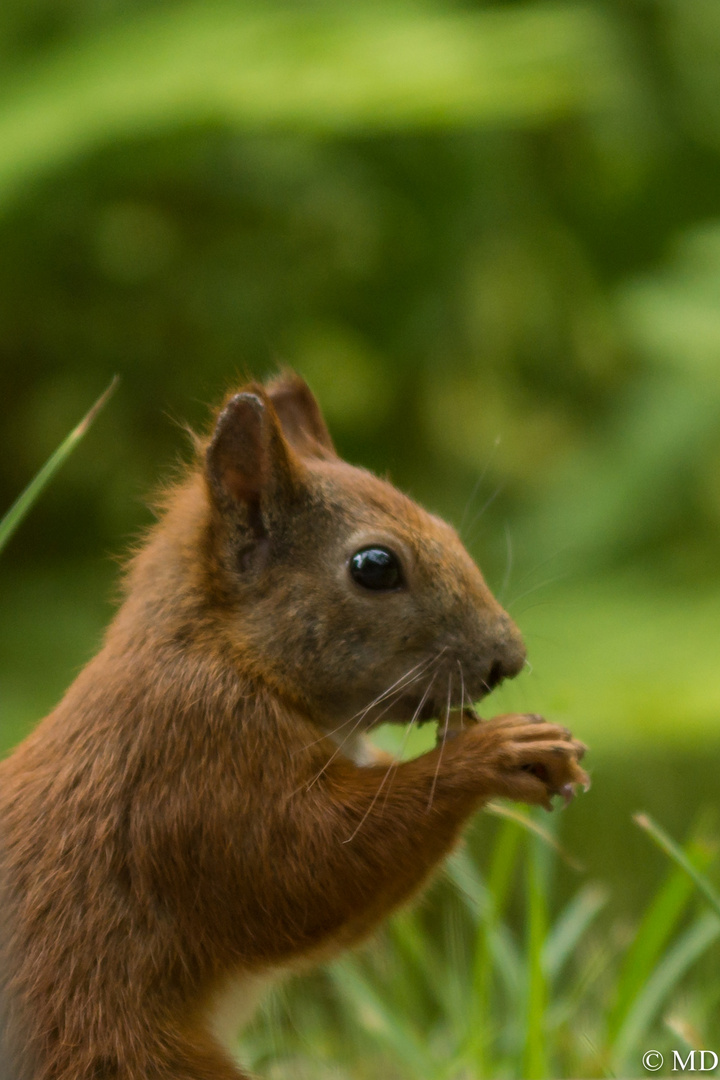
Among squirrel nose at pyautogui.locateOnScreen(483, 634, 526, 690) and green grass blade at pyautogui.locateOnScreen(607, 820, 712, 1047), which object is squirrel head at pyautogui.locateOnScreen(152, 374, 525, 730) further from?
green grass blade at pyautogui.locateOnScreen(607, 820, 712, 1047)

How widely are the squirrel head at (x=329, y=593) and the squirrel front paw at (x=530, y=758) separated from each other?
10 centimetres

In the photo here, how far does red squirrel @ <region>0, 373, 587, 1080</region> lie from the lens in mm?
1996

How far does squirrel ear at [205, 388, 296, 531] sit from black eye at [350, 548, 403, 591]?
161mm

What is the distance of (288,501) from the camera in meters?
2.22

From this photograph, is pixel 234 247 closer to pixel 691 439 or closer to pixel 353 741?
pixel 691 439

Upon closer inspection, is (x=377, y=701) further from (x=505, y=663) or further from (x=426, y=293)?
(x=426, y=293)

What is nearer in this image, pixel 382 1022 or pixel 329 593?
pixel 329 593

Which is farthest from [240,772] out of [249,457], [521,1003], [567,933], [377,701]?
[567,933]

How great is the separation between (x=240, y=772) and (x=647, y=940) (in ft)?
2.59

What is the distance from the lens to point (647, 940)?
7.65 feet

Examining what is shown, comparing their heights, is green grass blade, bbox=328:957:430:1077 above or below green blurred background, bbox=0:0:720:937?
below

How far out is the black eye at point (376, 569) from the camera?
2.17 m

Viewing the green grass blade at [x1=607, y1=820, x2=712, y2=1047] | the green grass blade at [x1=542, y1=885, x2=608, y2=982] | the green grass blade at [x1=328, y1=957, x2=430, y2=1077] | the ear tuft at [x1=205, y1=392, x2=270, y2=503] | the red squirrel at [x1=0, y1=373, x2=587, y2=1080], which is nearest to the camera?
the red squirrel at [x1=0, y1=373, x2=587, y2=1080]

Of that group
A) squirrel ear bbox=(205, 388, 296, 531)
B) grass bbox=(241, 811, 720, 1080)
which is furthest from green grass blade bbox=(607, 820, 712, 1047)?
squirrel ear bbox=(205, 388, 296, 531)
